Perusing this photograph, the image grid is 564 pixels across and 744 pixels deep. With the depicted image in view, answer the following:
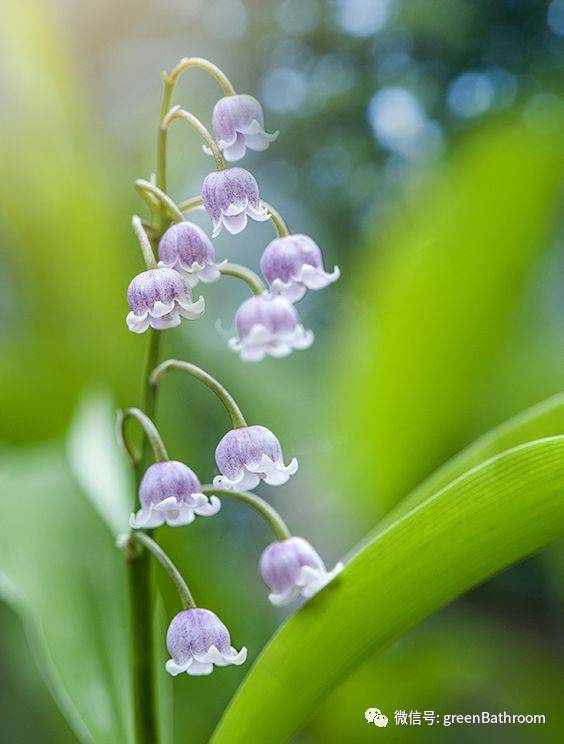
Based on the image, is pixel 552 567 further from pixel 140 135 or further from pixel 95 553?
pixel 140 135

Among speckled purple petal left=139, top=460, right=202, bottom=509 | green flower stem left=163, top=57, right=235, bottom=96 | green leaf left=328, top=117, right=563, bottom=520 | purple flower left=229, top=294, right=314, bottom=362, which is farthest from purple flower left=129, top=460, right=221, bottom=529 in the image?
green leaf left=328, top=117, right=563, bottom=520

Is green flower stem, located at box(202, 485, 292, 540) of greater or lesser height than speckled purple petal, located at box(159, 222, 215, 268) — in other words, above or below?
below

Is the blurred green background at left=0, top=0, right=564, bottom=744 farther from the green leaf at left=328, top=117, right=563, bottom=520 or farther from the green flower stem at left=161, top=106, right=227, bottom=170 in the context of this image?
the green flower stem at left=161, top=106, right=227, bottom=170

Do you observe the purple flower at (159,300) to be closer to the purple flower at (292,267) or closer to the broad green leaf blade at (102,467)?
the purple flower at (292,267)

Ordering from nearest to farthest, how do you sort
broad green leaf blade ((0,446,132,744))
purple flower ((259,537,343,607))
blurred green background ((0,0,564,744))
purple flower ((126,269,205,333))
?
purple flower ((126,269,205,333)) < purple flower ((259,537,343,607)) < broad green leaf blade ((0,446,132,744)) < blurred green background ((0,0,564,744))

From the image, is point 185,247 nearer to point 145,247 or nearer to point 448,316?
point 145,247

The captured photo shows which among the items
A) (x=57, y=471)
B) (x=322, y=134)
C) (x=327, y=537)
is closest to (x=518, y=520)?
(x=57, y=471)
